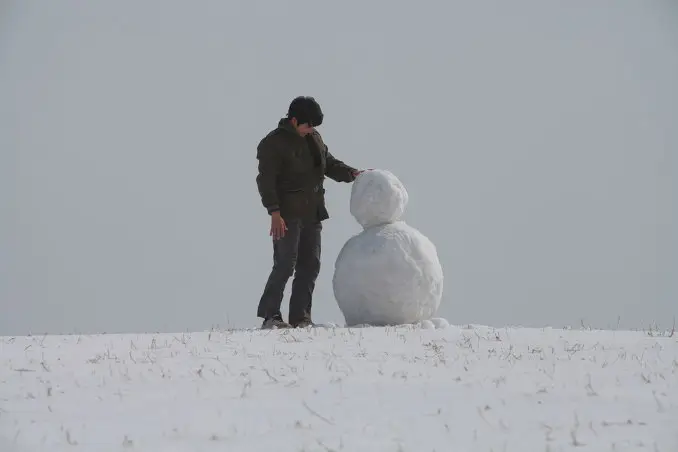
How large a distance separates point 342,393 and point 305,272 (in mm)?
3872

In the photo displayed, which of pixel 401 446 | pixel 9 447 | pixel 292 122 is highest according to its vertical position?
pixel 292 122

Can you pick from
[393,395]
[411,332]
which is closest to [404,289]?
[411,332]

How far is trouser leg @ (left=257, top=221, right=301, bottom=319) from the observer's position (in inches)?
348

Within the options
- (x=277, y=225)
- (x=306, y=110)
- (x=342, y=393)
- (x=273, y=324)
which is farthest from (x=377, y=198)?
(x=342, y=393)

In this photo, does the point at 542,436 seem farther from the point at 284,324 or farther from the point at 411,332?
the point at 284,324

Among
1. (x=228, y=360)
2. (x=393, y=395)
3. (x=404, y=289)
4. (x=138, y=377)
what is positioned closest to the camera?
(x=393, y=395)

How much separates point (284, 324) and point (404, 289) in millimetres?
1293

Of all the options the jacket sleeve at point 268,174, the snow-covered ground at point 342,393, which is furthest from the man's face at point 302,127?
the snow-covered ground at point 342,393

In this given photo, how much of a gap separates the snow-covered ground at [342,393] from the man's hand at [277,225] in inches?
49.3

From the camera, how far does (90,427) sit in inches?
190

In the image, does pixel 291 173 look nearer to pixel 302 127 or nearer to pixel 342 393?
pixel 302 127

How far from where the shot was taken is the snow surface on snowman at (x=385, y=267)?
8.61m

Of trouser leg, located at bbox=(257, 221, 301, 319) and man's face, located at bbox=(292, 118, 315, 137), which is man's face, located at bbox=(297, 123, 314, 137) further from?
trouser leg, located at bbox=(257, 221, 301, 319)

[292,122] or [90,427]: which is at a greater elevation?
[292,122]
